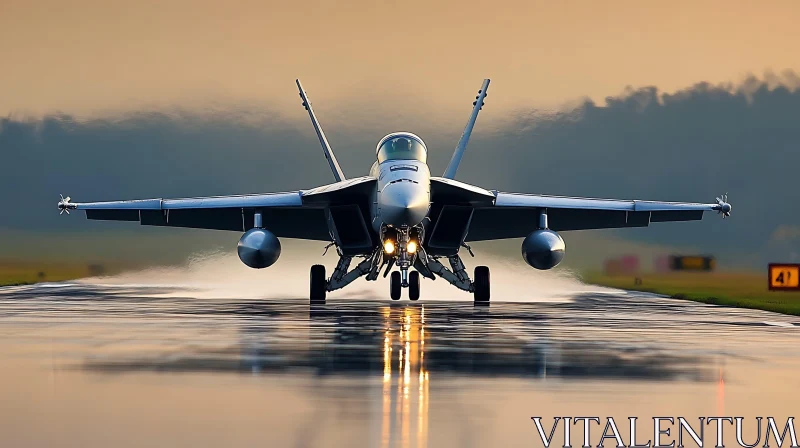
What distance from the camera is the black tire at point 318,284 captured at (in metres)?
29.3

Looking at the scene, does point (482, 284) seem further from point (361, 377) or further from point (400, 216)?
point (361, 377)

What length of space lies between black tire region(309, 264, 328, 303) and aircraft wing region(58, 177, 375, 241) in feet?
4.22

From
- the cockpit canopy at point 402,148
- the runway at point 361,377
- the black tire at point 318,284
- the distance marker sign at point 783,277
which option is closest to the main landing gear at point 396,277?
the black tire at point 318,284

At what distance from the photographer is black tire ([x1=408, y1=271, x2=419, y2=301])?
29.0 metres

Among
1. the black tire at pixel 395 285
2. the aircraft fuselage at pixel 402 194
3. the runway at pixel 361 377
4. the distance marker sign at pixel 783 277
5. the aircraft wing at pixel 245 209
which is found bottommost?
the runway at pixel 361 377

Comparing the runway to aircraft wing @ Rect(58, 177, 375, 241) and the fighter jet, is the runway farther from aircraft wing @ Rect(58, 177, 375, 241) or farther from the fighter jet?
Answer: aircraft wing @ Rect(58, 177, 375, 241)

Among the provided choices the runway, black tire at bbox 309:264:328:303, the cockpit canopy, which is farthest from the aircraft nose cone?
black tire at bbox 309:264:328:303

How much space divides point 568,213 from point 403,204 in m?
8.76

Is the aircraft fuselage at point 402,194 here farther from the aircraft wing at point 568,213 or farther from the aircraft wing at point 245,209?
the aircraft wing at point 568,213

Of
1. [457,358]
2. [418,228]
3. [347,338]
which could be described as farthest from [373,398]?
[418,228]

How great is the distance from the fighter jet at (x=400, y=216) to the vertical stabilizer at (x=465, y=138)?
1.2 inches

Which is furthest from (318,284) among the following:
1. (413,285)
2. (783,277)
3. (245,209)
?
(783,277)

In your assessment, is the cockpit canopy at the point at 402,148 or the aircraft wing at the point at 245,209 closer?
the cockpit canopy at the point at 402,148

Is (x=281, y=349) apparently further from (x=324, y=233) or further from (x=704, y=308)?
(x=324, y=233)
